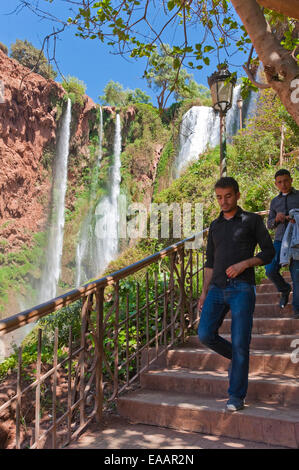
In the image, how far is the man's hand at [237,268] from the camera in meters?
2.69

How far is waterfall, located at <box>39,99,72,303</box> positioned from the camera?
907 inches

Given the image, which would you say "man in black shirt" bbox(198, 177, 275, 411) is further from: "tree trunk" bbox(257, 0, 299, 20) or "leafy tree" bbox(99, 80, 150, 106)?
"leafy tree" bbox(99, 80, 150, 106)

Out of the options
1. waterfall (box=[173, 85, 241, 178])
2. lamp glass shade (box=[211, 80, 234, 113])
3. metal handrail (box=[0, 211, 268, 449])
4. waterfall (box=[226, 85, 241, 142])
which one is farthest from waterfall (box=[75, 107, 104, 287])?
lamp glass shade (box=[211, 80, 234, 113])

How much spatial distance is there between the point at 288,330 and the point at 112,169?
74.4 ft

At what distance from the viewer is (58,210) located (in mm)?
24094

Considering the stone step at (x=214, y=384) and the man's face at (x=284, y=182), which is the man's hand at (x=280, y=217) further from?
the stone step at (x=214, y=384)

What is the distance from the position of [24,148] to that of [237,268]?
69.5ft

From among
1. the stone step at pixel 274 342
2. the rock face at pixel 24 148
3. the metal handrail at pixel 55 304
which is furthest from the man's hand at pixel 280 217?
the rock face at pixel 24 148

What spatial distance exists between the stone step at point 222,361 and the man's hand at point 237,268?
112 cm

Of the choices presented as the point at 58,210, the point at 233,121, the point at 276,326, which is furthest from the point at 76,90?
the point at 276,326

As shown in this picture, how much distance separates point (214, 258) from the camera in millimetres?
3012

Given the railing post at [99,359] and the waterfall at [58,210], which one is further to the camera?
the waterfall at [58,210]

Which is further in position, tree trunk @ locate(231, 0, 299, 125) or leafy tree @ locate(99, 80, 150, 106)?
leafy tree @ locate(99, 80, 150, 106)
